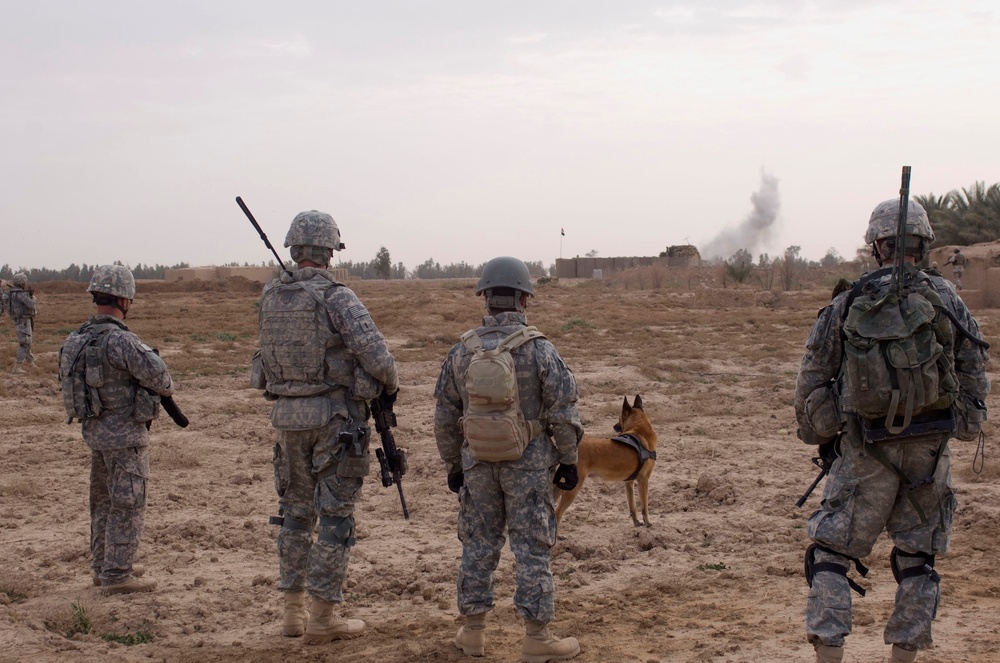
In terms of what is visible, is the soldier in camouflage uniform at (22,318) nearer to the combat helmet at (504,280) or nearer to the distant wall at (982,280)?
the combat helmet at (504,280)

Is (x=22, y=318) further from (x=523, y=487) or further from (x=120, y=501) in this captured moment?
(x=523, y=487)

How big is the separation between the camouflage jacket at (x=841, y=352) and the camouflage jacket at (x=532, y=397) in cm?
105

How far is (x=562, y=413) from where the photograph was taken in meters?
4.39

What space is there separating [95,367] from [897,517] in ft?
14.3

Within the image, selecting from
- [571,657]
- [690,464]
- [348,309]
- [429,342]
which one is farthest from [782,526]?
[429,342]

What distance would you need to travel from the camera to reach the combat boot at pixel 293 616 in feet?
16.2

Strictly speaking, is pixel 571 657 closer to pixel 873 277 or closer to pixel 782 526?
pixel 873 277

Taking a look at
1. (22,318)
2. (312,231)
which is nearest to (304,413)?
(312,231)

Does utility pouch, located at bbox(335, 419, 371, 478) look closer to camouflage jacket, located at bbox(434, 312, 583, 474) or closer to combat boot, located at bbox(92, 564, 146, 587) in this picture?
camouflage jacket, located at bbox(434, 312, 583, 474)

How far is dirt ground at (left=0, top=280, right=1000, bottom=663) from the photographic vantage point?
4.77m

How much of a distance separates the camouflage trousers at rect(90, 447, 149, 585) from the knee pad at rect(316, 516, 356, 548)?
1452 millimetres

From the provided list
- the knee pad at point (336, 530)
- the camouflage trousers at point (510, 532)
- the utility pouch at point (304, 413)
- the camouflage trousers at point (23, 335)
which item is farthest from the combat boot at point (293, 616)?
the camouflage trousers at point (23, 335)

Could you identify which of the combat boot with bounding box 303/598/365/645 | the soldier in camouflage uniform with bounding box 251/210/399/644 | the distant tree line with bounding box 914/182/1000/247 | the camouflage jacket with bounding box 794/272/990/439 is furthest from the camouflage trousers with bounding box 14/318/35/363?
the distant tree line with bounding box 914/182/1000/247

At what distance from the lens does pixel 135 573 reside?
5.91 metres
